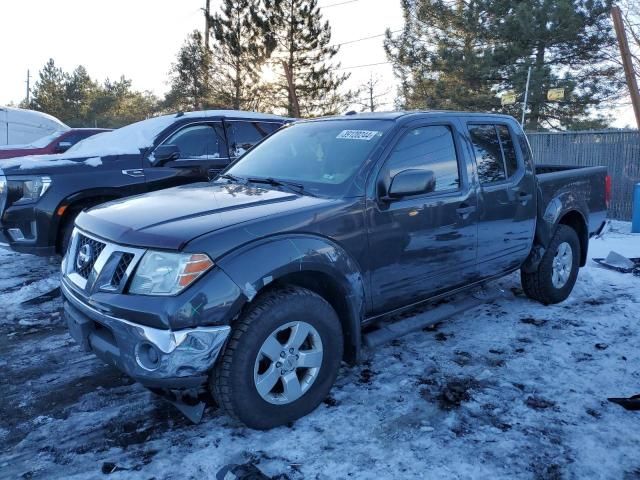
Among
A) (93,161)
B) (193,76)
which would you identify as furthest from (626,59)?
(193,76)

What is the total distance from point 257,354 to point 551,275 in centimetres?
335

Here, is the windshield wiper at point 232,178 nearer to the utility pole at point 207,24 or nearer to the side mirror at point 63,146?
the side mirror at point 63,146

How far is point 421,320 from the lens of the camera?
3662mm

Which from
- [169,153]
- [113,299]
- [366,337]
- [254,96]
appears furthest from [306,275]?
[254,96]

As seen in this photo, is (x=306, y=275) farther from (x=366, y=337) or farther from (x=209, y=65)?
(x=209, y=65)

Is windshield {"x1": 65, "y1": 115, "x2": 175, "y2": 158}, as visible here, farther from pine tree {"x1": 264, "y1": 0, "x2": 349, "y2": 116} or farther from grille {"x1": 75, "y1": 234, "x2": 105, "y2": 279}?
pine tree {"x1": 264, "y1": 0, "x2": 349, "y2": 116}

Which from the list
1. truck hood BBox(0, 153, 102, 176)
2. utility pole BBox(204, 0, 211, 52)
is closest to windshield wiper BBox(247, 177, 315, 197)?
truck hood BBox(0, 153, 102, 176)

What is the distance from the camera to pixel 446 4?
20391 millimetres

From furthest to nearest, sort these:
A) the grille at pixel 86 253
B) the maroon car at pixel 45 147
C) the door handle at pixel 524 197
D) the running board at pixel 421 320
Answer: the maroon car at pixel 45 147, the door handle at pixel 524 197, the running board at pixel 421 320, the grille at pixel 86 253

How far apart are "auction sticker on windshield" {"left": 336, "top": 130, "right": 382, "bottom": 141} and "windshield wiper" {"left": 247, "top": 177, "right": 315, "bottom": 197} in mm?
535

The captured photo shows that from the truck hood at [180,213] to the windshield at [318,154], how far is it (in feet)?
0.85

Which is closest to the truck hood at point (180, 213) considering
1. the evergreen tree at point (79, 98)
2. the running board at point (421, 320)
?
the running board at point (421, 320)

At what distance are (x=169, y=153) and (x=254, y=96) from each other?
21.0 m

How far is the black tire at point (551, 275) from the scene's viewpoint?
483cm
